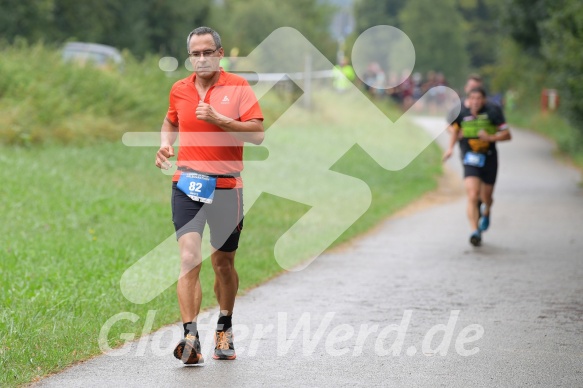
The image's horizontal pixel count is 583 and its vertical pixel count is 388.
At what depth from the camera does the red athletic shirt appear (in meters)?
7.13

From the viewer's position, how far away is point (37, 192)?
14.6 metres

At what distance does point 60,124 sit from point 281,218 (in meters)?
5.68

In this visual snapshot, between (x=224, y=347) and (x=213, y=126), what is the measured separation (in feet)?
4.68

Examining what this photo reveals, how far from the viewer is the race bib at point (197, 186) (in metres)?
7.16

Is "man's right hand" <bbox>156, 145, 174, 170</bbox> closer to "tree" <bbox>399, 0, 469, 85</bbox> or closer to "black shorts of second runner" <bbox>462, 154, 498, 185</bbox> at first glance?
"black shorts of second runner" <bbox>462, 154, 498, 185</bbox>

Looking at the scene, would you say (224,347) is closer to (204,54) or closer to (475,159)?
(204,54)

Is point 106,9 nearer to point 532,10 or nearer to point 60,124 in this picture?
point 532,10

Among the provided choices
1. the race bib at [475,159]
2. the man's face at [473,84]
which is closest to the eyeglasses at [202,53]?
the race bib at [475,159]

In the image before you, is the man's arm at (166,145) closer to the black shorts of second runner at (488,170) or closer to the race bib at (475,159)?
the race bib at (475,159)

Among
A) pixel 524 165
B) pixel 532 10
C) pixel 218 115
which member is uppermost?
pixel 532 10

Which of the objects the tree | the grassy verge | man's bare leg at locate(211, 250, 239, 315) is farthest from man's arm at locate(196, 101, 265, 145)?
the tree

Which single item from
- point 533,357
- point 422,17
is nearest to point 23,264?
point 533,357

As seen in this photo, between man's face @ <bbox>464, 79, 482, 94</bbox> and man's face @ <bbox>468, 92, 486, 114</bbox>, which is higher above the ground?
man's face @ <bbox>464, 79, 482, 94</bbox>

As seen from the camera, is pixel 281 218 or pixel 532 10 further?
pixel 532 10
